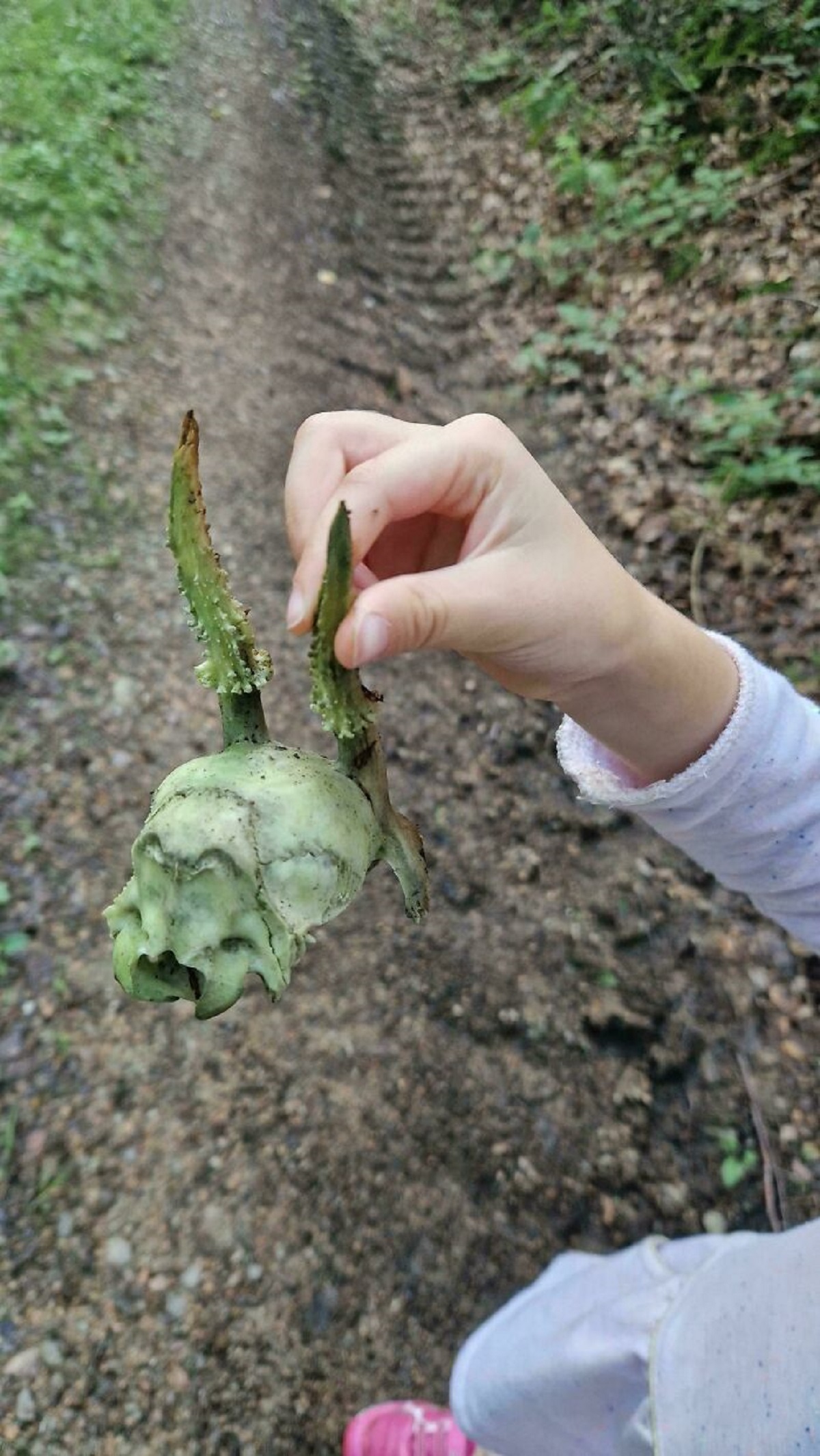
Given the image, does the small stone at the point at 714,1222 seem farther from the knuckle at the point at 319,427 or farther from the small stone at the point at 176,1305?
the knuckle at the point at 319,427

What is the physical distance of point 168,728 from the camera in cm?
324

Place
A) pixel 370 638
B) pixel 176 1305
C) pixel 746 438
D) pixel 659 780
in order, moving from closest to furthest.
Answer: pixel 370 638 < pixel 659 780 < pixel 176 1305 < pixel 746 438

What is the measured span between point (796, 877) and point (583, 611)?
69 cm

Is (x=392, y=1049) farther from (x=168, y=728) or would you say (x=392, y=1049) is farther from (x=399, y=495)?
(x=399, y=495)

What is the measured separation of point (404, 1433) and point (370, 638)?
2117 mm

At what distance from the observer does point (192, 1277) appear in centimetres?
237

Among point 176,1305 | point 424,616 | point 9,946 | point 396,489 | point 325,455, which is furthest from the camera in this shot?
point 9,946

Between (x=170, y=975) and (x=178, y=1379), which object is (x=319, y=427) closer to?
(x=170, y=975)

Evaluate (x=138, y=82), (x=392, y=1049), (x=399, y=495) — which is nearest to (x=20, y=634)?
Result: (x=392, y=1049)

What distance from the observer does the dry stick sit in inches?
92.9

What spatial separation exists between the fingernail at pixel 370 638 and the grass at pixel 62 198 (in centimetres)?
265

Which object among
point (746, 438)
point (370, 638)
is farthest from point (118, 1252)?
point (746, 438)

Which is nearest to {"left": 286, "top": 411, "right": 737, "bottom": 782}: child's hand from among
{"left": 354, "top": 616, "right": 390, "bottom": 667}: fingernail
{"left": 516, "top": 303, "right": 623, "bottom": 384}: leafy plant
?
{"left": 354, "top": 616, "right": 390, "bottom": 667}: fingernail

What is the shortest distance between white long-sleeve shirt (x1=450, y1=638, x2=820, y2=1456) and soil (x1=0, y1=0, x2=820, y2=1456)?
1.94 feet
